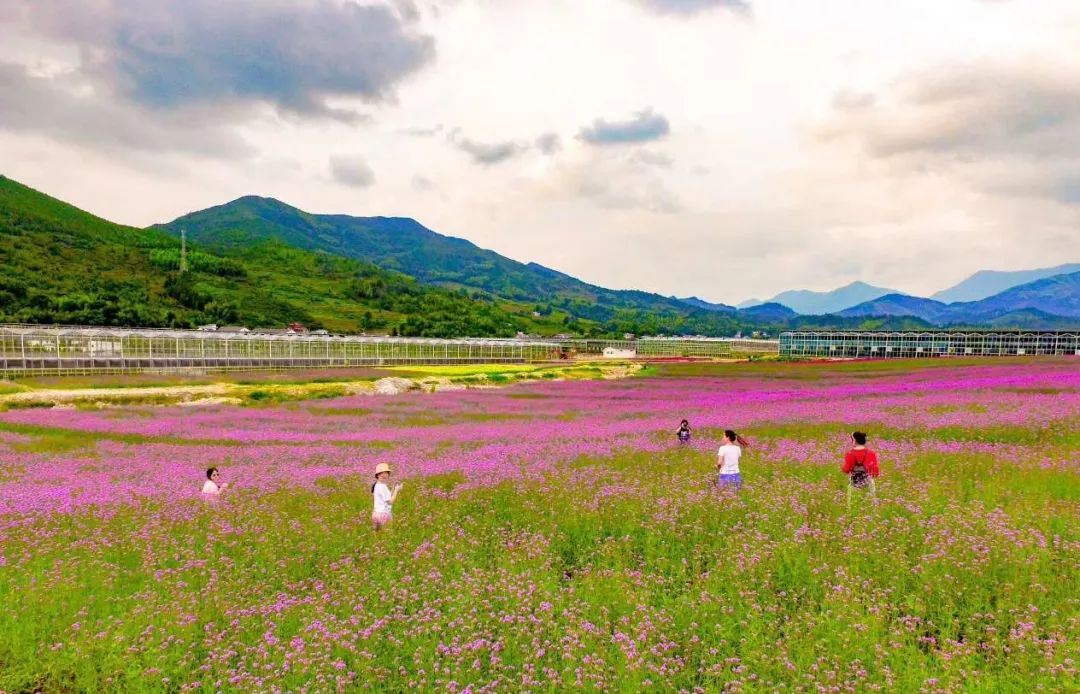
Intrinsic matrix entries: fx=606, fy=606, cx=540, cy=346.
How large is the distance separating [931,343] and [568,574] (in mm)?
164896

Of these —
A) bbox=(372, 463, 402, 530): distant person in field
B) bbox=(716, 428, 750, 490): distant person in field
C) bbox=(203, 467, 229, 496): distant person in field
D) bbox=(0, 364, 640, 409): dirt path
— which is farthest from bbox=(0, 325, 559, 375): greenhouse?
bbox=(716, 428, 750, 490): distant person in field

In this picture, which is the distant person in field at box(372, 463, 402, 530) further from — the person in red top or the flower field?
the person in red top

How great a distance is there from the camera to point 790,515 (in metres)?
11.3

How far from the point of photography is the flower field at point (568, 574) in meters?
6.87

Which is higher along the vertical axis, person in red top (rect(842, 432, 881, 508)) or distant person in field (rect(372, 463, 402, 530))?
person in red top (rect(842, 432, 881, 508))

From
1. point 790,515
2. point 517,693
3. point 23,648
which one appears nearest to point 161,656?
point 23,648

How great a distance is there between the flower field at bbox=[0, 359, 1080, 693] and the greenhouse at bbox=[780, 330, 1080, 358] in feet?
473

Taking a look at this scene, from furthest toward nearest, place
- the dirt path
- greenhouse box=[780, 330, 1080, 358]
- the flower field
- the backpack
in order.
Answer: greenhouse box=[780, 330, 1080, 358]
the dirt path
the backpack
the flower field

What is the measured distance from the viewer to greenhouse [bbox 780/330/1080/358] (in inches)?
5157

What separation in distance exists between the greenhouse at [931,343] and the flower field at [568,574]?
14409cm

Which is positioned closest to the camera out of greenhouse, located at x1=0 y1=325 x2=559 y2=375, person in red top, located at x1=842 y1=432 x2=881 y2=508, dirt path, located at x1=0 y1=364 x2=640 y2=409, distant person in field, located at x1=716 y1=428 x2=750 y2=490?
person in red top, located at x1=842 y1=432 x2=881 y2=508

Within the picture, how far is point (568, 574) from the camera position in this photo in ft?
33.8

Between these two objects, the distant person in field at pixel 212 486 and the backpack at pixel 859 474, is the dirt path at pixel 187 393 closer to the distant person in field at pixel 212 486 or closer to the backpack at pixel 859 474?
the distant person in field at pixel 212 486

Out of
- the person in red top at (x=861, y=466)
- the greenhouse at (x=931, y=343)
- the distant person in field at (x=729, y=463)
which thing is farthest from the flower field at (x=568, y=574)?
the greenhouse at (x=931, y=343)
